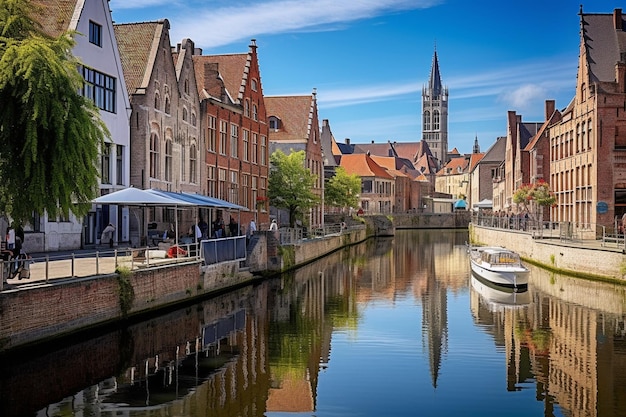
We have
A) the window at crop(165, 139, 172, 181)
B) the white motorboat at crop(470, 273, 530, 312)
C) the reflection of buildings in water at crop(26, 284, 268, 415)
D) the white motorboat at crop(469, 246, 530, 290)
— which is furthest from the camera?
the window at crop(165, 139, 172, 181)

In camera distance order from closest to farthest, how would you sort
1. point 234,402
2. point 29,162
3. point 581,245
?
point 234,402
point 29,162
point 581,245

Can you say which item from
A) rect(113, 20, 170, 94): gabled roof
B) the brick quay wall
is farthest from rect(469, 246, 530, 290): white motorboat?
rect(113, 20, 170, 94): gabled roof

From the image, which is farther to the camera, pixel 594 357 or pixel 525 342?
pixel 525 342

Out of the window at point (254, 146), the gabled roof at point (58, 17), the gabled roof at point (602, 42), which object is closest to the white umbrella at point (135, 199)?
the gabled roof at point (58, 17)

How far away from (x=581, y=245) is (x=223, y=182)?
897 inches

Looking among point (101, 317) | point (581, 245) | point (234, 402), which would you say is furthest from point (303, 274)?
point (234, 402)

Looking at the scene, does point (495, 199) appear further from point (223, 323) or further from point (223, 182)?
point (223, 323)

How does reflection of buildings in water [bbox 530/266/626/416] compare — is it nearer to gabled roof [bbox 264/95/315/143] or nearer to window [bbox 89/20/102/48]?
window [bbox 89/20/102/48]

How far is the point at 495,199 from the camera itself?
348 ft

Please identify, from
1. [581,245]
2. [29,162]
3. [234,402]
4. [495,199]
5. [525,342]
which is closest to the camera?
[234,402]

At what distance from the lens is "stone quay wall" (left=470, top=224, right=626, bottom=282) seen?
3488 cm

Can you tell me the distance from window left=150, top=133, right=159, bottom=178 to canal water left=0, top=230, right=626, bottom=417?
8866 millimetres

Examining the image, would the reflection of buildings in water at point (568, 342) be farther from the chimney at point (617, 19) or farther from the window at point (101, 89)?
the chimney at point (617, 19)

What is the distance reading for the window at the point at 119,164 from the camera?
118ft
